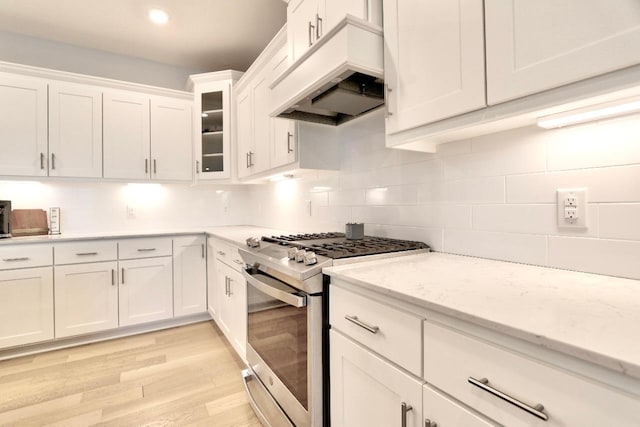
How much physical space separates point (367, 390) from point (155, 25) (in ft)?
10.4

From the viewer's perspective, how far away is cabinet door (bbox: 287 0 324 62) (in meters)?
1.65

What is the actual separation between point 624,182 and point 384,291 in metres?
0.81

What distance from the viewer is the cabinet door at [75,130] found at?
8.71 feet

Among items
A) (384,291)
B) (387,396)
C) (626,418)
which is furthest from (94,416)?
(626,418)

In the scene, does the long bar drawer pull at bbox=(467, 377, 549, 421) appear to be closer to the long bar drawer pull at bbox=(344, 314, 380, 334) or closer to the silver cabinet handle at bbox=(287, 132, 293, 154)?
the long bar drawer pull at bbox=(344, 314, 380, 334)

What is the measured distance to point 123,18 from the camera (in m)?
2.54

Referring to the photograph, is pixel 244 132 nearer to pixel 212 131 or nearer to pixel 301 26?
pixel 212 131

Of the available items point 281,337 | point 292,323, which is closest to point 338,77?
point 292,323

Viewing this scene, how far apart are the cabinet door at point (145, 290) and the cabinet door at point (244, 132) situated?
3.65ft

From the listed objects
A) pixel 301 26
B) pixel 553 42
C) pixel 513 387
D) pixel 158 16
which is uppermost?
pixel 158 16

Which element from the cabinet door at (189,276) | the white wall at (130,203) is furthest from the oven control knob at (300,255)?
the white wall at (130,203)

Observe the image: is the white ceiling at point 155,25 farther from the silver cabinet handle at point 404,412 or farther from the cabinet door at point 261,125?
the silver cabinet handle at point 404,412

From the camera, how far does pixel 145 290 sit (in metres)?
2.78

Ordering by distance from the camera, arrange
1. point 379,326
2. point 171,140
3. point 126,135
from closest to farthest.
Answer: point 379,326
point 126,135
point 171,140
